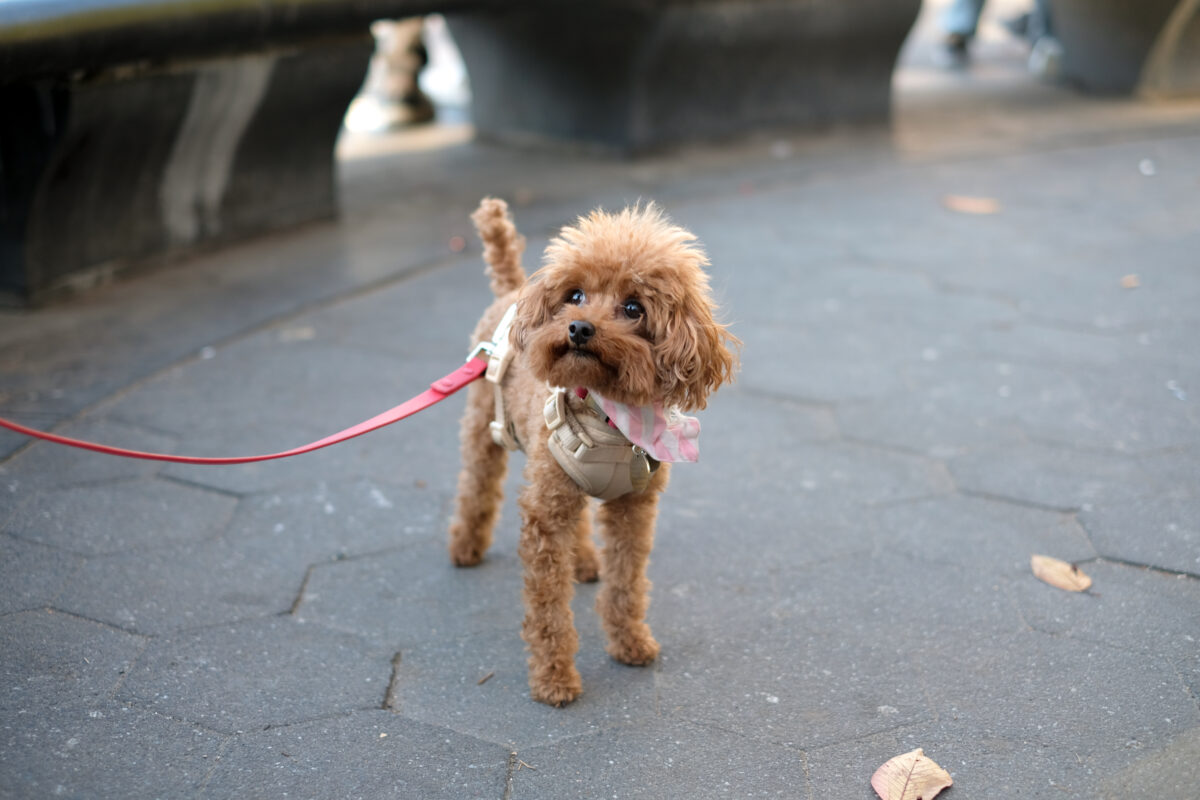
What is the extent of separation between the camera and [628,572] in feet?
9.43

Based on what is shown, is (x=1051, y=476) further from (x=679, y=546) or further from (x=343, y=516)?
(x=343, y=516)

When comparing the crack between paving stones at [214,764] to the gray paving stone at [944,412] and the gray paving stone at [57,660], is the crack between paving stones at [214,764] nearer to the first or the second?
the gray paving stone at [57,660]

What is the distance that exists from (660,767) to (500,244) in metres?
1.47

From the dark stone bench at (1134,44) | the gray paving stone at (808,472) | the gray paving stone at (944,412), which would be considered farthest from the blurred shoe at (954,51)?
the gray paving stone at (808,472)

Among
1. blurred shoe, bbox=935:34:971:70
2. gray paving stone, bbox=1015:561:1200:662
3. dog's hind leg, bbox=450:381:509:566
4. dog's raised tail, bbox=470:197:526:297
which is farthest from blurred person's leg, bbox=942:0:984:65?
dog's hind leg, bbox=450:381:509:566

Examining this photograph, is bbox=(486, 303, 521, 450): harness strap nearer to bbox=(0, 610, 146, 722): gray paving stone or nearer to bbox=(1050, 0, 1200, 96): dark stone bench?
bbox=(0, 610, 146, 722): gray paving stone

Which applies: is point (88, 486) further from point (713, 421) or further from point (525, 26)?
point (525, 26)

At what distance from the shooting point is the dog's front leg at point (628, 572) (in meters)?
2.84

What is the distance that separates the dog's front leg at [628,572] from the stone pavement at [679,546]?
0.26 ft

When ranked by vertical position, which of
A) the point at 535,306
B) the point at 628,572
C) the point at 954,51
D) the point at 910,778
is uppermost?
the point at 535,306

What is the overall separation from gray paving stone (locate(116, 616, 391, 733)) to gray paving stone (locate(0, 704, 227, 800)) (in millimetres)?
63

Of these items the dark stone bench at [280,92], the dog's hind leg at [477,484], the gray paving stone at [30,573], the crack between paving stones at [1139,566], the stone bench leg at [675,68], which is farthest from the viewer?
the stone bench leg at [675,68]

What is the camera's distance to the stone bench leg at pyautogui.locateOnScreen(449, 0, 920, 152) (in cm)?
759

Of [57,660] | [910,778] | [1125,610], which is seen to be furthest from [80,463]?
[1125,610]
